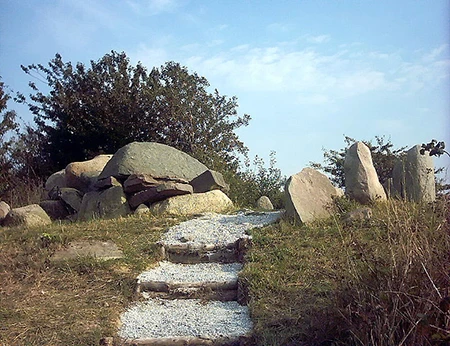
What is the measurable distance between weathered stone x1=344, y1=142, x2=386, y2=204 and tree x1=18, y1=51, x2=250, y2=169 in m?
7.14

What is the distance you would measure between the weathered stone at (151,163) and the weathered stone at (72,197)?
0.79 meters

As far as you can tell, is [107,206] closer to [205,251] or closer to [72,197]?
[72,197]

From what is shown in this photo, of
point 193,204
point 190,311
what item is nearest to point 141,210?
point 193,204

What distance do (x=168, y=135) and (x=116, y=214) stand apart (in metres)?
6.91

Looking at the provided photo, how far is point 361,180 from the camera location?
9328 millimetres

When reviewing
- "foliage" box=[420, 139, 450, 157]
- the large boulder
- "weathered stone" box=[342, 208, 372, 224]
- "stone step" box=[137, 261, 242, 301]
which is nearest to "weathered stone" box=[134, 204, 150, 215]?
the large boulder

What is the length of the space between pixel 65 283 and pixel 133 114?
11.3 meters

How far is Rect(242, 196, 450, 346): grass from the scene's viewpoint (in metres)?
3.82

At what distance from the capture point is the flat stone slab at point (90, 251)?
292 inches

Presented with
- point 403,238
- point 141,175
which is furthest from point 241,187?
point 403,238

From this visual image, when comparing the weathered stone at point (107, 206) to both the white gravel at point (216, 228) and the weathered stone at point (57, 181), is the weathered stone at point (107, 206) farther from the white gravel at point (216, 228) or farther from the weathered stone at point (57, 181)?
the weathered stone at point (57, 181)

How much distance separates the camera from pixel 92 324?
551 centimetres

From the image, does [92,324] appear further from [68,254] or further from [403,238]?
[403,238]

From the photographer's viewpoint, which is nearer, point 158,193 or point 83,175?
point 158,193
